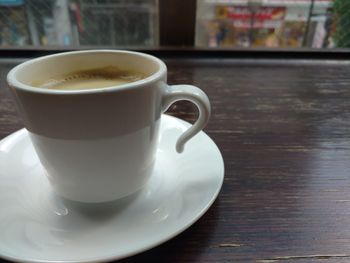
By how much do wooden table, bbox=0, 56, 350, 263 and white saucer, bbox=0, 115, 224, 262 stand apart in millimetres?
24

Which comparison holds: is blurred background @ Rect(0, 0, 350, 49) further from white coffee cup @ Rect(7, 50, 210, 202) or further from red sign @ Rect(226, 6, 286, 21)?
white coffee cup @ Rect(7, 50, 210, 202)

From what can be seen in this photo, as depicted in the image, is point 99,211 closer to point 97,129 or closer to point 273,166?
point 97,129

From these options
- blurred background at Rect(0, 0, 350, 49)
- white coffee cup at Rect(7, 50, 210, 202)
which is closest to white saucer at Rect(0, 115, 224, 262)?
white coffee cup at Rect(7, 50, 210, 202)

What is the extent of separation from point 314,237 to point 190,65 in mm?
554

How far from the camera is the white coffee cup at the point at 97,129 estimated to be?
0.27m

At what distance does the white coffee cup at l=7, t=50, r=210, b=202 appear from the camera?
0.27 metres

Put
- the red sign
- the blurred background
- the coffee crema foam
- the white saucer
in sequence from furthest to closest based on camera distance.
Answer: the red sign
the blurred background
the coffee crema foam
the white saucer

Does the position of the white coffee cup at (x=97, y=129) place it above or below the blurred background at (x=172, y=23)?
above

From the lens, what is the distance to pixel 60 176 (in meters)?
0.31

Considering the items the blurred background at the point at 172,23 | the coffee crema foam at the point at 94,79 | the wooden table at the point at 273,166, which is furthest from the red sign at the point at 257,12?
the coffee crema foam at the point at 94,79

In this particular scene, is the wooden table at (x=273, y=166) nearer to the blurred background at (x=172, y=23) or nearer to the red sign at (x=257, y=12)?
the blurred background at (x=172, y=23)

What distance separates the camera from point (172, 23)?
0.84 meters

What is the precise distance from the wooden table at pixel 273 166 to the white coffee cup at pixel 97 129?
8 cm

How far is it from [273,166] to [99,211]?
0.70ft
